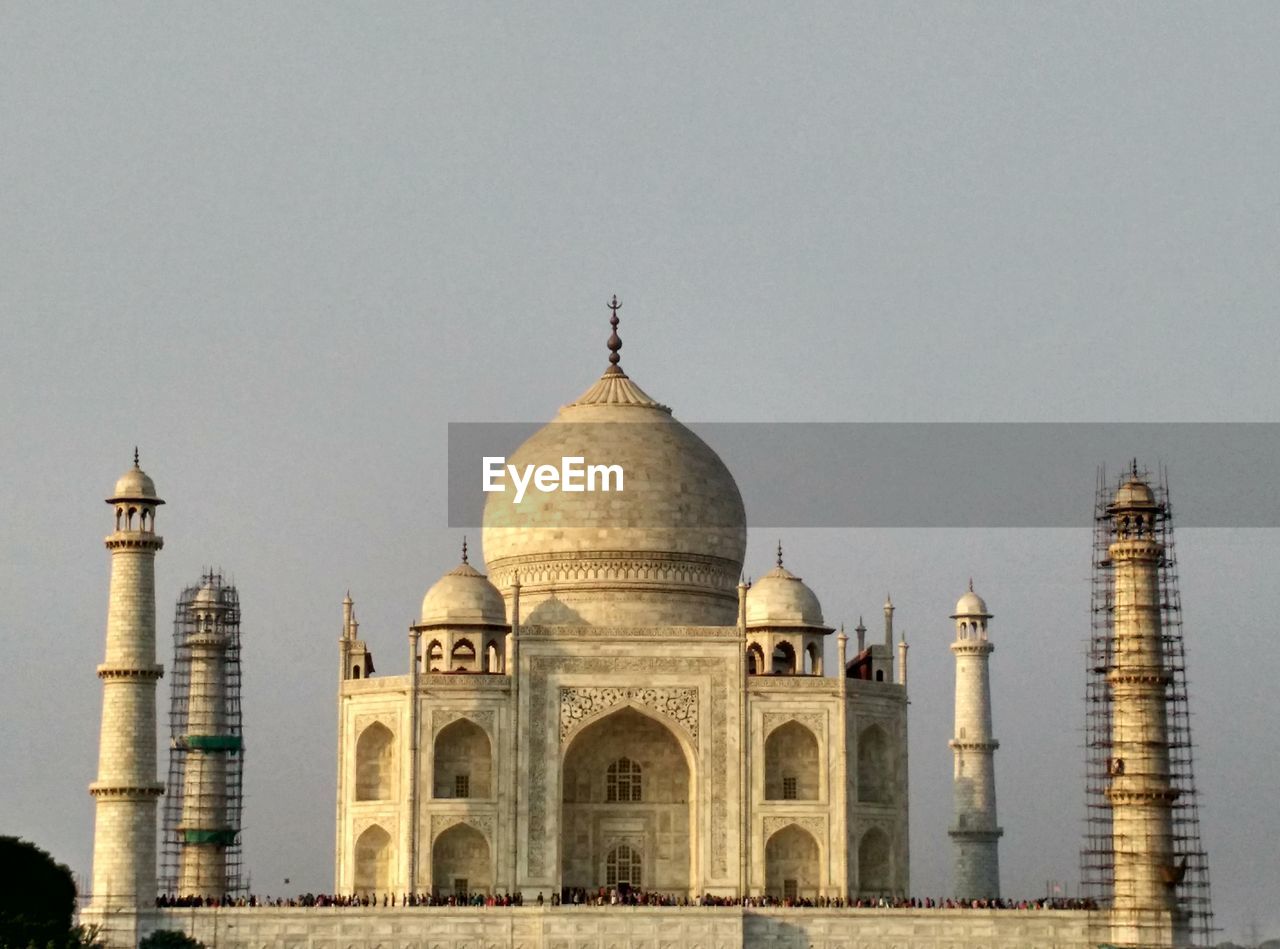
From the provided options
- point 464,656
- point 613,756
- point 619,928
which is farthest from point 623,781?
point 619,928

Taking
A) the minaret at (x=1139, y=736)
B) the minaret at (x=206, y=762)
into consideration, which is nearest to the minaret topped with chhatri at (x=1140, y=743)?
the minaret at (x=1139, y=736)

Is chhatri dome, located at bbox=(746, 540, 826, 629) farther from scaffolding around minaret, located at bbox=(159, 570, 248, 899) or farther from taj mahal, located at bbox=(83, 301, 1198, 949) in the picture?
scaffolding around minaret, located at bbox=(159, 570, 248, 899)

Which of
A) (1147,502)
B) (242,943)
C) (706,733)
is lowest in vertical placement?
(242,943)

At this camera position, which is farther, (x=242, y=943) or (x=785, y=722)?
(x=785, y=722)

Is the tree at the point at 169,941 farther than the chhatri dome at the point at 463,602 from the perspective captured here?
No

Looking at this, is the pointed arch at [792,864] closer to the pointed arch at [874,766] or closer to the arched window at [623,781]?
the pointed arch at [874,766]

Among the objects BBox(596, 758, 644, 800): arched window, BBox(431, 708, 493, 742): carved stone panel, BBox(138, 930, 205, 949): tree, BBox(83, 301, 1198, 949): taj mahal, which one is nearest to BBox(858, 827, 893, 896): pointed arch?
BBox(83, 301, 1198, 949): taj mahal

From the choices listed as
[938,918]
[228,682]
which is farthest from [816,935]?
[228,682]

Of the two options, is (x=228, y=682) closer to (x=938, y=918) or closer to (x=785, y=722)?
(x=785, y=722)
